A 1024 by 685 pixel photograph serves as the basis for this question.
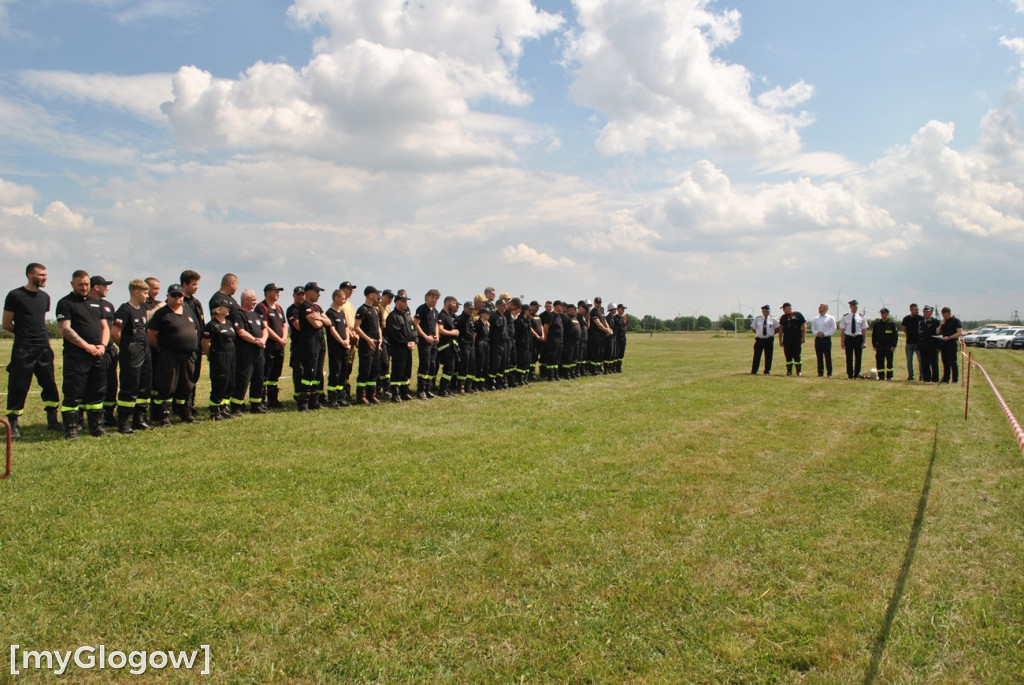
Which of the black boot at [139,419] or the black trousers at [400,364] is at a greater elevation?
the black trousers at [400,364]

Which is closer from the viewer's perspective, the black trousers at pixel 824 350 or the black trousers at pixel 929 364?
the black trousers at pixel 929 364

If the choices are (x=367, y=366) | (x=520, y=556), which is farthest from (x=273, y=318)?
Result: (x=520, y=556)

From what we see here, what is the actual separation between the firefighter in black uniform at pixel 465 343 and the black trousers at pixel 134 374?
5.86 meters

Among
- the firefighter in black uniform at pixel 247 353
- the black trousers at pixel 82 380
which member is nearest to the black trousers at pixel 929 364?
the firefighter in black uniform at pixel 247 353

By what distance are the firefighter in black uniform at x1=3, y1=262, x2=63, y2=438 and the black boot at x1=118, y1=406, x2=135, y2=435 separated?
0.83 metres

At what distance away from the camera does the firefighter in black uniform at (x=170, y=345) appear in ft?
28.4

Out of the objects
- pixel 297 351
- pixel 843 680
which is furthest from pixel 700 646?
pixel 297 351

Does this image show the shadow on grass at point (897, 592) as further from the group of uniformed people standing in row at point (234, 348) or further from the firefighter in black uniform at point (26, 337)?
the firefighter in black uniform at point (26, 337)

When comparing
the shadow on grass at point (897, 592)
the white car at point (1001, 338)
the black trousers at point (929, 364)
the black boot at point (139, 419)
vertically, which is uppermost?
the white car at point (1001, 338)

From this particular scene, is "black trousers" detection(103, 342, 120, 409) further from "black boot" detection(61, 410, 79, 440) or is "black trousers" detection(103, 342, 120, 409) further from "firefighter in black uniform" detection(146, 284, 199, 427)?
"black boot" detection(61, 410, 79, 440)

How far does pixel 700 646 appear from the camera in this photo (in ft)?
11.0

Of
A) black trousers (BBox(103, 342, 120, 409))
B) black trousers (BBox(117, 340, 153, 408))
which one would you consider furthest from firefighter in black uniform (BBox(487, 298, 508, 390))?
black trousers (BBox(103, 342, 120, 409))

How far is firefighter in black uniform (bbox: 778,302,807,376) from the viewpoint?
17.6 metres

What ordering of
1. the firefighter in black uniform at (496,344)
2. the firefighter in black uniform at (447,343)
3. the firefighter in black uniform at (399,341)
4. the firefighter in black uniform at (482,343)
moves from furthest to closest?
1. the firefighter in black uniform at (496,344)
2. the firefighter in black uniform at (482,343)
3. the firefighter in black uniform at (447,343)
4. the firefighter in black uniform at (399,341)
